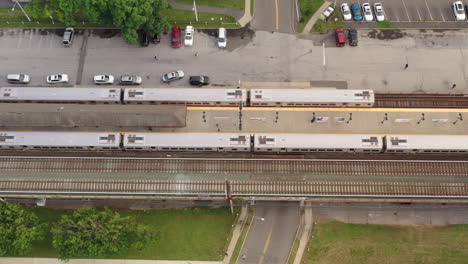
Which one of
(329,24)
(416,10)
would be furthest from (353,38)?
(416,10)

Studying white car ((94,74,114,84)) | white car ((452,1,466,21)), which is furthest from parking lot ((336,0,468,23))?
white car ((94,74,114,84))

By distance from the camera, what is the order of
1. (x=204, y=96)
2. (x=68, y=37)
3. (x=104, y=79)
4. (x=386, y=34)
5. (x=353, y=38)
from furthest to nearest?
(x=386, y=34)
(x=68, y=37)
(x=353, y=38)
(x=104, y=79)
(x=204, y=96)

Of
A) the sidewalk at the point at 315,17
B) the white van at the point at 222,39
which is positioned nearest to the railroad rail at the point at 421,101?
the sidewalk at the point at 315,17

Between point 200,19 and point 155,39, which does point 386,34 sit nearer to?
point 200,19

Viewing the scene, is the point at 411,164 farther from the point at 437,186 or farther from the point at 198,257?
the point at 198,257

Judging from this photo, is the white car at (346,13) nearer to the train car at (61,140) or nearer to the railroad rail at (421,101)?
the railroad rail at (421,101)

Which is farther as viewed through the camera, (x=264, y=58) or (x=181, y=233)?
(x=264, y=58)

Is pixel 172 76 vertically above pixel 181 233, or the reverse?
pixel 172 76
